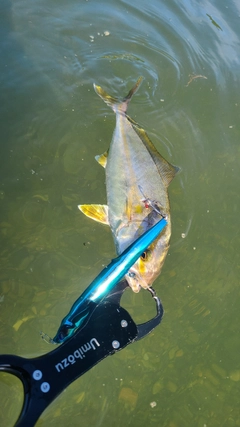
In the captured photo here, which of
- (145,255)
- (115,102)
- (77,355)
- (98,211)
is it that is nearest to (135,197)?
(98,211)

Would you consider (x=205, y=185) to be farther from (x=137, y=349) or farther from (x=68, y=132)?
(x=137, y=349)

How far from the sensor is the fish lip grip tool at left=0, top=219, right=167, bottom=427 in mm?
A: 2236

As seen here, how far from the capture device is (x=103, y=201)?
359 cm

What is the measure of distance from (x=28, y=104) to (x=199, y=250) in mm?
2170

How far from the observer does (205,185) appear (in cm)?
407

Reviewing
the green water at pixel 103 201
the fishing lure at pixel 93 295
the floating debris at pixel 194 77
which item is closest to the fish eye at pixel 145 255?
the fishing lure at pixel 93 295

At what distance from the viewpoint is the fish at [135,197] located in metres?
2.75

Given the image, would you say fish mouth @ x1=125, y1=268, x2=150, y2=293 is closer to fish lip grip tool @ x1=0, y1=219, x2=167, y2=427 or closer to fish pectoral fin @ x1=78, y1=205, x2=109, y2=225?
fish lip grip tool @ x1=0, y1=219, x2=167, y2=427

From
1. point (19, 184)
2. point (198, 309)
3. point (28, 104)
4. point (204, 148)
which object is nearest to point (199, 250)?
point (198, 309)

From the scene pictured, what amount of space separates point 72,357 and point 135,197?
1.21 metres

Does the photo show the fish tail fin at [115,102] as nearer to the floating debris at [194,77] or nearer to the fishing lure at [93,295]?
the floating debris at [194,77]

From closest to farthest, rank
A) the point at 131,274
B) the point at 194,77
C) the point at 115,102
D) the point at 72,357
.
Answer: the point at 72,357 < the point at 131,274 < the point at 115,102 < the point at 194,77

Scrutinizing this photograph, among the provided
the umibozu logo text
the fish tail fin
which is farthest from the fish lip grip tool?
the fish tail fin

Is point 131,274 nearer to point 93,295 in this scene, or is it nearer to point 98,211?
point 93,295
